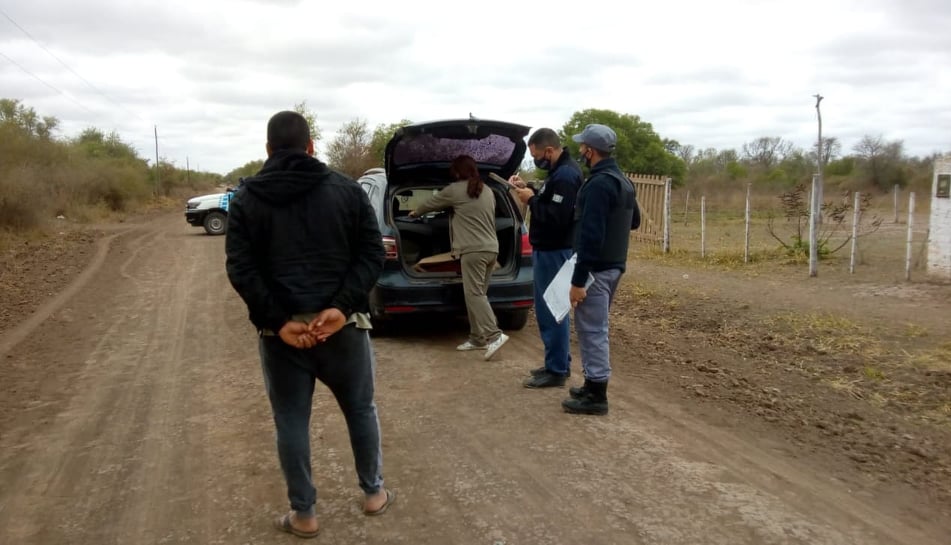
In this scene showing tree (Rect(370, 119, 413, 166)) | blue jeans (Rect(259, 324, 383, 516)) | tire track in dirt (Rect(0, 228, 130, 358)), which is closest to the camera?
blue jeans (Rect(259, 324, 383, 516))

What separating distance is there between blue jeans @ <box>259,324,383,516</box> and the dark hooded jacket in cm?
16

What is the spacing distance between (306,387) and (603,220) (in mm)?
2160

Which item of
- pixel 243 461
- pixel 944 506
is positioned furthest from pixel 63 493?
pixel 944 506

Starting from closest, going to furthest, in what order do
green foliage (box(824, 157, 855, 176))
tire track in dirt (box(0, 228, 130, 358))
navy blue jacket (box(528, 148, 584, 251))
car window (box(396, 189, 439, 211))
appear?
navy blue jacket (box(528, 148, 584, 251)) < tire track in dirt (box(0, 228, 130, 358)) < car window (box(396, 189, 439, 211)) < green foliage (box(824, 157, 855, 176))

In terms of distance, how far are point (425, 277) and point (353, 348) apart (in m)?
3.52

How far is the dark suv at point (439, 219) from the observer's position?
6.33 m

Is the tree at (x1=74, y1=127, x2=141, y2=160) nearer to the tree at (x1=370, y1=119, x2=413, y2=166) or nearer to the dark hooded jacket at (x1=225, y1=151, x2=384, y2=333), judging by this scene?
the tree at (x1=370, y1=119, x2=413, y2=166)

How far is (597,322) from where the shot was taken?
4.52 meters

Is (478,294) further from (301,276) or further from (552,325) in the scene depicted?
(301,276)

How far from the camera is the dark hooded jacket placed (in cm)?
282

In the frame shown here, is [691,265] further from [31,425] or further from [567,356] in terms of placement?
[31,425]

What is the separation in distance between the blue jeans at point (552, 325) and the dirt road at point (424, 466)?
0.34 m

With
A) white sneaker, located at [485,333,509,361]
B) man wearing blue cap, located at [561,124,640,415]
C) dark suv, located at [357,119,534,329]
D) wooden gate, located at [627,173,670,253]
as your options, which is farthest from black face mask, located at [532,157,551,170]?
wooden gate, located at [627,173,670,253]

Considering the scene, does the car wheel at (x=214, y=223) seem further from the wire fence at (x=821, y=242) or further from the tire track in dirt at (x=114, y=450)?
the tire track in dirt at (x=114, y=450)
